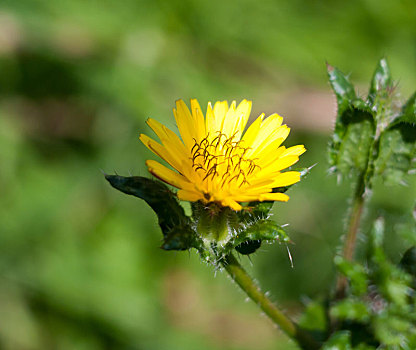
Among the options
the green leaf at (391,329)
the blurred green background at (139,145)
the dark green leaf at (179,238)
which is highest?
the blurred green background at (139,145)

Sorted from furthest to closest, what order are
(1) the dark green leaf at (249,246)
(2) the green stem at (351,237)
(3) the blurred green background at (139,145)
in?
(3) the blurred green background at (139,145), (2) the green stem at (351,237), (1) the dark green leaf at (249,246)

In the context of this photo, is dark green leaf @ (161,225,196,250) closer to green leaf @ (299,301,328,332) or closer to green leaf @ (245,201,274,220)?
green leaf @ (245,201,274,220)

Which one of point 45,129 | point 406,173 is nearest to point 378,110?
point 406,173

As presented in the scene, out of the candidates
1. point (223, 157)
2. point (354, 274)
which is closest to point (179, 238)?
point (223, 157)

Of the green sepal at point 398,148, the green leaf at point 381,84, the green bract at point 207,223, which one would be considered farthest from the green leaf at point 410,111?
the green bract at point 207,223

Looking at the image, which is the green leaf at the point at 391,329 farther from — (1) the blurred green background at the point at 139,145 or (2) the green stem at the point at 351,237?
(1) the blurred green background at the point at 139,145

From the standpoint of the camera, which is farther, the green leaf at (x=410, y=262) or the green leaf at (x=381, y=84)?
the green leaf at (x=381, y=84)

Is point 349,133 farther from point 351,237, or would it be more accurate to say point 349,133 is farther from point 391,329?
point 391,329

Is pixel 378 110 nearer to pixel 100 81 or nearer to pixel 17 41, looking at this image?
pixel 100 81
